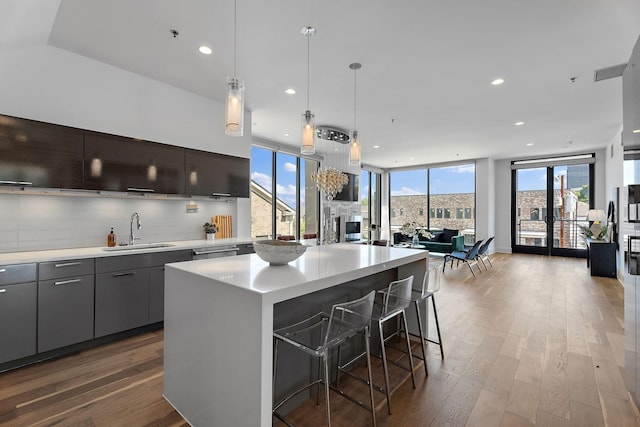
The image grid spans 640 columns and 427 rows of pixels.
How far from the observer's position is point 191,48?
3.01 metres

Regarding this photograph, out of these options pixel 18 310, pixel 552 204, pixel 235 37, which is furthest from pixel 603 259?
pixel 18 310

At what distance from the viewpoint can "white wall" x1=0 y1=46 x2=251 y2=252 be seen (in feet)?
9.36

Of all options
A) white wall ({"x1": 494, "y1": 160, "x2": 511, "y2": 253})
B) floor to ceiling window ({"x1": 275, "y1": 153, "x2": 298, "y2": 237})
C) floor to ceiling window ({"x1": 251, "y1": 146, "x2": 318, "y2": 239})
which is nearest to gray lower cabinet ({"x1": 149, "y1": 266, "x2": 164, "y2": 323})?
floor to ceiling window ({"x1": 251, "y1": 146, "x2": 318, "y2": 239})

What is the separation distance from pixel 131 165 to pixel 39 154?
785mm

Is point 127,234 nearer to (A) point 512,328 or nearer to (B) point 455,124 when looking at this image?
(A) point 512,328

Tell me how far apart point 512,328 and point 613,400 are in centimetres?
130

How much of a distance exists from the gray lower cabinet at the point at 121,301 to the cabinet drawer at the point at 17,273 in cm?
47

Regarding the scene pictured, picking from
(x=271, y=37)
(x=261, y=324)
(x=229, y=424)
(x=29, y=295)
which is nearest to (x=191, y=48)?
(x=271, y=37)

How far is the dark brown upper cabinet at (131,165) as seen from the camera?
10.3 ft

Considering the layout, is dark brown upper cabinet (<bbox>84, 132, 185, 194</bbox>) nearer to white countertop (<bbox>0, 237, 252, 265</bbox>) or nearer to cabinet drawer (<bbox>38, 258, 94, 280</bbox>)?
white countertop (<bbox>0, 237, 252, 265</bbox>)

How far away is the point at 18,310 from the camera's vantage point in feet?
8.09

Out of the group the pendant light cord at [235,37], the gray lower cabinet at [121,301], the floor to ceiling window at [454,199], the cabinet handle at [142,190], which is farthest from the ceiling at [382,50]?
the floor to ceiling window at [454,199]

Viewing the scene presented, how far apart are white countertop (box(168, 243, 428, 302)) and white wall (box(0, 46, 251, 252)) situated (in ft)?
6.70

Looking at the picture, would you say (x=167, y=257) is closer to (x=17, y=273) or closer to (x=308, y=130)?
A: (x=17, y=273)
